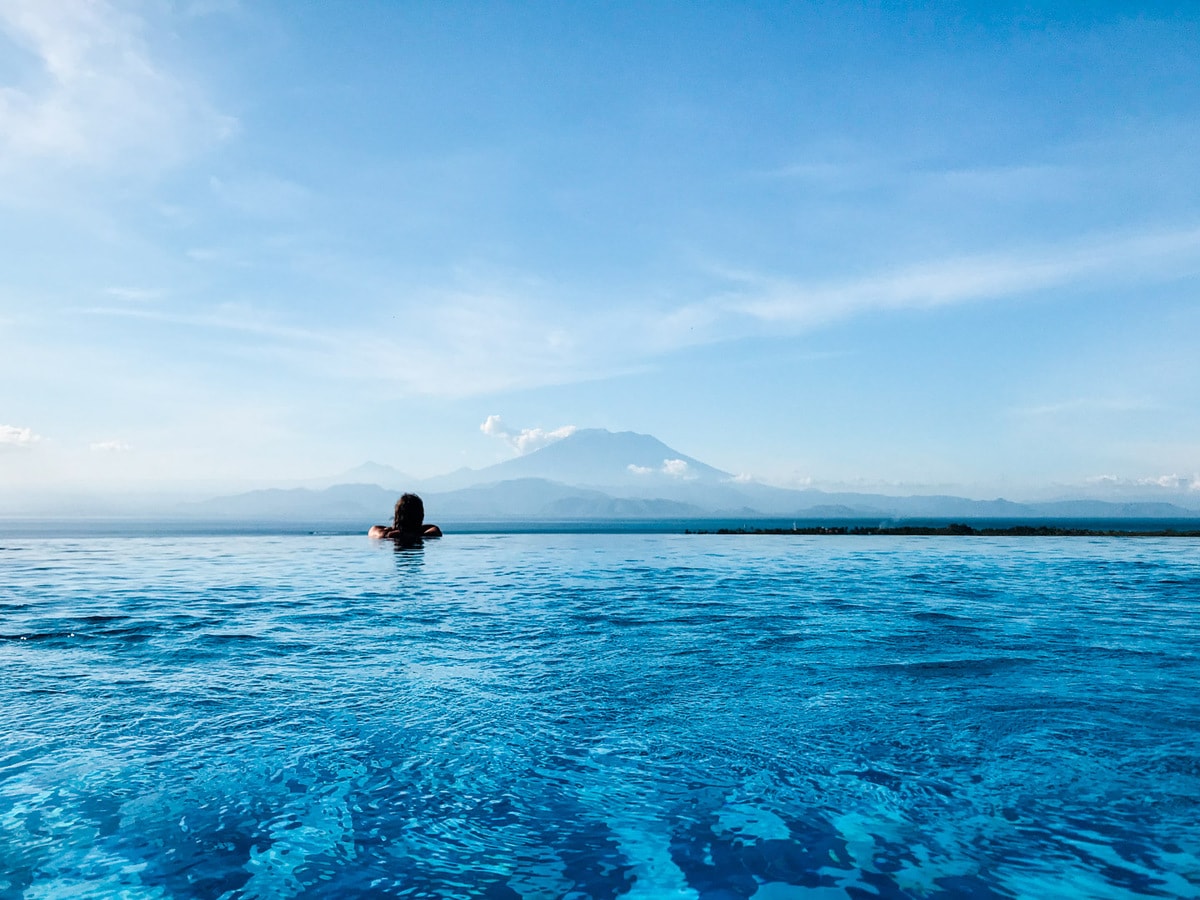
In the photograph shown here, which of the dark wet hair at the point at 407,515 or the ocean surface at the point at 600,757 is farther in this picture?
the dark wet hair at the point at 407,515

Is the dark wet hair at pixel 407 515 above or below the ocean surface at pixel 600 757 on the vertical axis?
above

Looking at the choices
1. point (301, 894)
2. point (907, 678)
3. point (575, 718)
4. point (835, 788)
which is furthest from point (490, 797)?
point (907, 678)

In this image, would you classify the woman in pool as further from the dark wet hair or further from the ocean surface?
the ocean surface

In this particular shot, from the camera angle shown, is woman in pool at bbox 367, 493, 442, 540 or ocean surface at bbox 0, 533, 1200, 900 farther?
woman in pool at bbox 367, 493, 442, 540

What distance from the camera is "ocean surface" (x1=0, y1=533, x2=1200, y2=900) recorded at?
21.1 ft

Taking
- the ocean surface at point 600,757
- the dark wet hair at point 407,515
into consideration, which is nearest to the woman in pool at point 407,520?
the dark wet hair at point 407,515

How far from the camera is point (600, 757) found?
9141mm

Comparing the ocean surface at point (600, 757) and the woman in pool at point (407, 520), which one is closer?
the ocean surface at point (600, 757)

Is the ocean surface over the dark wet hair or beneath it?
beneath

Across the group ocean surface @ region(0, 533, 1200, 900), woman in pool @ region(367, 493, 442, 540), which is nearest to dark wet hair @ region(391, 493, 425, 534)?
woman in pool @ region(367, 493, 442, 540)

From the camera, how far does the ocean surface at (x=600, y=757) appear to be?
253 inches

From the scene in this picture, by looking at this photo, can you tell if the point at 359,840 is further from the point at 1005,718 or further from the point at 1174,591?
the point at 1174,591

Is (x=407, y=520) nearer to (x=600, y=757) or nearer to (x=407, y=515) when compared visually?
(x=407, y=515)

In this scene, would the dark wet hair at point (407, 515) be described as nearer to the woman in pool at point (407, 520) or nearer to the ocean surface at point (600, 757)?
the woman in pool at point (407, 520)
